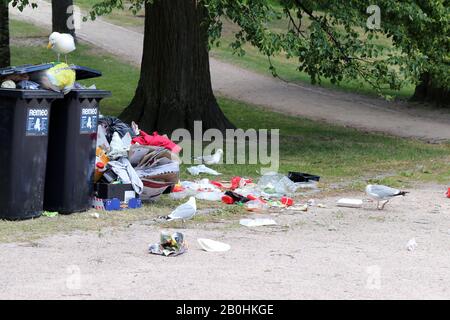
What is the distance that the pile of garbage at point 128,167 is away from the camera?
31.6ft

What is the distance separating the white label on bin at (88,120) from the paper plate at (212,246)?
1971mm

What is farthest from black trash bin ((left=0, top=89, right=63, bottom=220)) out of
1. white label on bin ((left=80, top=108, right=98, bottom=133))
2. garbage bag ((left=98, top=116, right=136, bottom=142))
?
garbage bag ((left=98, top=116, right=136, bottom=142))

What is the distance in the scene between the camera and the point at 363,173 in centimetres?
1317

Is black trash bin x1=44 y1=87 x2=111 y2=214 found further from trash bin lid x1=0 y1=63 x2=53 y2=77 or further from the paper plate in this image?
the paper plate

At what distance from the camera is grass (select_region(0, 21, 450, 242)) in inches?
353

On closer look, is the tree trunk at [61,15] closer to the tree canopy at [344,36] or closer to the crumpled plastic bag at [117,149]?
the tree canopy at [344,36]

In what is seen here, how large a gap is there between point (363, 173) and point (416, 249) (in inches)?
194

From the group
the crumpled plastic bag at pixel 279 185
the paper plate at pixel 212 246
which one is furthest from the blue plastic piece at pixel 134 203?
the paper plate at pixel 212 246

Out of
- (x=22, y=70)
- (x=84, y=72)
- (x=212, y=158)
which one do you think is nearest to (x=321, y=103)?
(x=212, y=158)

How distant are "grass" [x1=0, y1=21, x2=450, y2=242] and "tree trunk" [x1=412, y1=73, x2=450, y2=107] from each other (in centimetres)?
465

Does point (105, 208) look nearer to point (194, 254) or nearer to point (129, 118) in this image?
point (194, 254)

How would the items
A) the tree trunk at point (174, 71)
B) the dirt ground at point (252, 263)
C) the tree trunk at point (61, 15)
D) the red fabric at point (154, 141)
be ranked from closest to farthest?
the dirt ground at point (252, 263) → the red fabric at point (154, 141) → the tree trunk at point (174, 71) → the tree trunk at point (61, 15)

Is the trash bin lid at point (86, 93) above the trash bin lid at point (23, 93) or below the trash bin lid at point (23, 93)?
below

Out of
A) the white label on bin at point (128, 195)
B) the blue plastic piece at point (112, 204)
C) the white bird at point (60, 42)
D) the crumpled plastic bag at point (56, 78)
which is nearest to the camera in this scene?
the crumpled plastic bag at point (56, 78)
